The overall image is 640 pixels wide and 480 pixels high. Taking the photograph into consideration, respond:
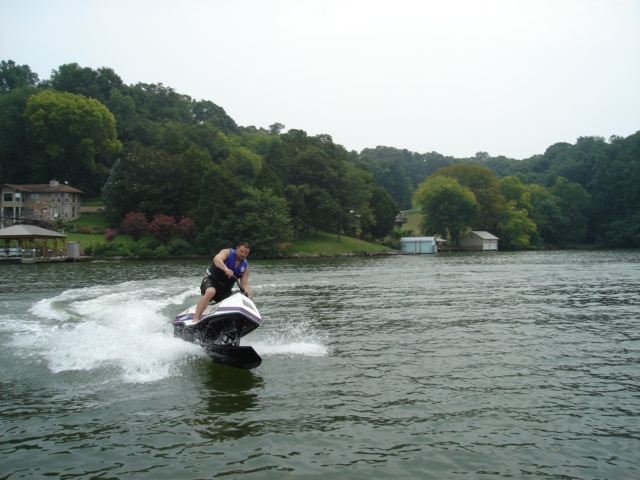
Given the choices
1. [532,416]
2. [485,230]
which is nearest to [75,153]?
[485,230]

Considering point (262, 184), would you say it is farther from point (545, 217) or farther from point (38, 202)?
point (545, 217)

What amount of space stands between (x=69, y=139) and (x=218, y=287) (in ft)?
321

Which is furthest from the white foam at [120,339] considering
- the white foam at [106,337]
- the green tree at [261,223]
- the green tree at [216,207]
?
the green tree at [216,207]

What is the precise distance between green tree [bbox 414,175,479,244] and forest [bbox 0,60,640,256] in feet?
0.68

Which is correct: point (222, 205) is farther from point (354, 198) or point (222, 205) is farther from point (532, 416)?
point (532, 416)

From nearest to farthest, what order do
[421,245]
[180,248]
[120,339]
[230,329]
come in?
[230,329] → [120,339] → [180,248] → [421,245]

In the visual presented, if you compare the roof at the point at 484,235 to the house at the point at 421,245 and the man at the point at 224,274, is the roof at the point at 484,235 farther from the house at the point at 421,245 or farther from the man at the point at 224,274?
the man at the point at 224,274

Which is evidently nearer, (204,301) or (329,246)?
(204,301)

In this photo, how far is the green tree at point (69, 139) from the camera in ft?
320

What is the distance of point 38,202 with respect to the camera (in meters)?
90.4

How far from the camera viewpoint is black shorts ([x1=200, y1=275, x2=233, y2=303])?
44.4 ft

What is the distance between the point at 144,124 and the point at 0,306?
101m

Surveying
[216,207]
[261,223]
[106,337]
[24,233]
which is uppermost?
[216,207]

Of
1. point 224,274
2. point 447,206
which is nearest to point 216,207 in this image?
point 447,206
